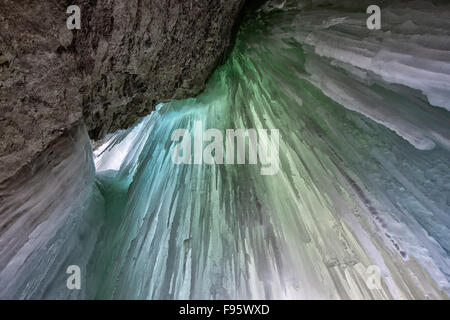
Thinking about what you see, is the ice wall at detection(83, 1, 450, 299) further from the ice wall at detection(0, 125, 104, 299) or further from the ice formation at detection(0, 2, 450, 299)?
the ice wall at detection(0, 125, 104, 299)

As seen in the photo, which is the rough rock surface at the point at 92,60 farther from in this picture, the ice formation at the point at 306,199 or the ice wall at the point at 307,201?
the ice wall at the point at 307,201

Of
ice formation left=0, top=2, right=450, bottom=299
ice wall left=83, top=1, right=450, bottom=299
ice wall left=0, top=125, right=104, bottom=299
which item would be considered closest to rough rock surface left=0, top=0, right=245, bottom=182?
ice wall left=0, top=125, right=104, bottom=299

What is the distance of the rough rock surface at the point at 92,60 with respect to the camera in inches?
51.5

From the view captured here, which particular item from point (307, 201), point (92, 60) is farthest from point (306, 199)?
point (92, 60)

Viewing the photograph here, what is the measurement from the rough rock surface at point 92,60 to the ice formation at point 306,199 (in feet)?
1.16

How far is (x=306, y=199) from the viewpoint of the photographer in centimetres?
194

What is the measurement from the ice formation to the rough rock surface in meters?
0.35

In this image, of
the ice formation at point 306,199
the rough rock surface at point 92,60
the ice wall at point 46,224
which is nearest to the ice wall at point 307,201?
the ice formation at point 306,199

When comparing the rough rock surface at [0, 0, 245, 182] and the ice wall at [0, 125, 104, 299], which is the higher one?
the rough rock surface at [0, 0, 245, 182]

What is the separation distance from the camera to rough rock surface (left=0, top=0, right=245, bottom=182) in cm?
131

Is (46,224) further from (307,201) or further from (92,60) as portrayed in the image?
(307,201)

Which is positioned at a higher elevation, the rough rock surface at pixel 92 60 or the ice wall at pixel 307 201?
the rough rock surface at pixel 92 60

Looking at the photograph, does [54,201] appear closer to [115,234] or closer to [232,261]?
[115,234]

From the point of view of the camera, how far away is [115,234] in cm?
225
